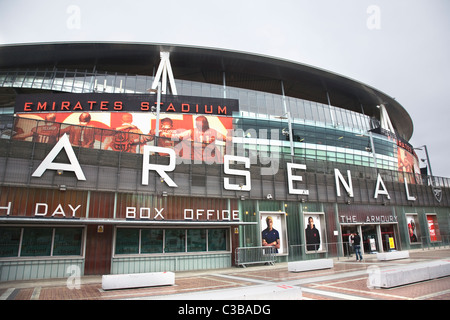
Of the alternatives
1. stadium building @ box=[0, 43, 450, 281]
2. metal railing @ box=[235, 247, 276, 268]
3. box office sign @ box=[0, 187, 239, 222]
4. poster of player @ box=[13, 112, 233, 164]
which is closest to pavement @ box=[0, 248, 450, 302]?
stadium building @ box=[0, 43, 450, 281]

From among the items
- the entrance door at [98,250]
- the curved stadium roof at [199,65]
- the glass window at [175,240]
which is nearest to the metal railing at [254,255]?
the glass window at [175,240]

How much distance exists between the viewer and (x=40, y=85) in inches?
1518

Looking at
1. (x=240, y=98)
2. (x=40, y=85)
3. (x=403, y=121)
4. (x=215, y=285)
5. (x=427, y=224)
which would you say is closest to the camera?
(x=215, y=285)

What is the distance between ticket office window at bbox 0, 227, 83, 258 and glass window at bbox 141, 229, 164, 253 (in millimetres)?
3565

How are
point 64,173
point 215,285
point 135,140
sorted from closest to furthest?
point 215,285 < point 64,173 < point 135,140

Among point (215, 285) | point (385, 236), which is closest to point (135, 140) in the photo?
point (215, 285)

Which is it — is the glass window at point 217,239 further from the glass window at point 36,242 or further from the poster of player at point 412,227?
the poster of player at point 412,227

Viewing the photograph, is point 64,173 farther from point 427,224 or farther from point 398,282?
point 427,224

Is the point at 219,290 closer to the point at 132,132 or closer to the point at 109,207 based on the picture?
the point at 109,207

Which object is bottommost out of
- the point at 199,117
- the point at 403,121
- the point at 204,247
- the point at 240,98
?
the point at 204,247

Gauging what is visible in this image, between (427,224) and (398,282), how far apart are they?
94.4 ft

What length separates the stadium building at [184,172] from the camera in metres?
16.4

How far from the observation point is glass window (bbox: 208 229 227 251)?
20750 mm

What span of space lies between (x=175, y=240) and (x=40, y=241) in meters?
7.59
